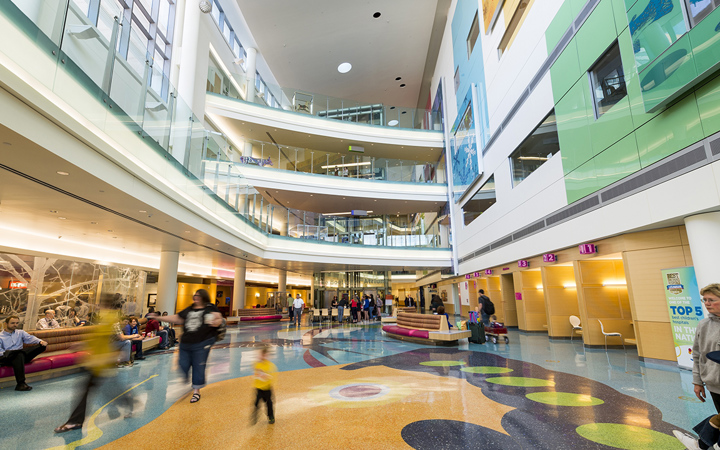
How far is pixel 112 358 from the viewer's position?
13.1 feet

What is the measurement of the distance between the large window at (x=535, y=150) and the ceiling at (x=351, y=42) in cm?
1424

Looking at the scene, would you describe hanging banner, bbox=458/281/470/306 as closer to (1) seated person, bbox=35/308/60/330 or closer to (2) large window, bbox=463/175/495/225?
(2) large window, bbox=463/175/495/225

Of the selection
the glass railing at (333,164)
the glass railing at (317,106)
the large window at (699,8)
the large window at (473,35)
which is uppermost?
the glass railing at (317,106)

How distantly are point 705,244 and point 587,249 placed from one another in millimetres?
2881

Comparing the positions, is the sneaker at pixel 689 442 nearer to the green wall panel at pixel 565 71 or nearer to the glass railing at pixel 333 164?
the green wall panel at pixel 565 71

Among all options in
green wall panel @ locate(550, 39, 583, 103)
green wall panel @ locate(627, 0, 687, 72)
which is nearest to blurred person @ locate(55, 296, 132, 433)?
green wall panel @ locate(627, 0, 687, 72)

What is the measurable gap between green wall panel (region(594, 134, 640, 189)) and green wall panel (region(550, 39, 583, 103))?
217cm

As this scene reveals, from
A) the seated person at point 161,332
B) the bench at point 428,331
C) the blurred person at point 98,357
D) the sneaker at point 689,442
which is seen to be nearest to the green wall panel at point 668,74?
the sneaker at point 689,442

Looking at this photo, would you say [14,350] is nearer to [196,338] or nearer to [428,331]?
[196,338]

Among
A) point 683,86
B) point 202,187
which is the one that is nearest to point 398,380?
point 683,86

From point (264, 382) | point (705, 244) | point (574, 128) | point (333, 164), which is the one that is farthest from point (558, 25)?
point (333, 164)

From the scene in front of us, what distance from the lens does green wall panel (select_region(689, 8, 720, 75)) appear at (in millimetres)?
4633

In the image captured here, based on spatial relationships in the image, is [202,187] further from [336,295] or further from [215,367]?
[336,295]

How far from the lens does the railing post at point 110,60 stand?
605 cm
